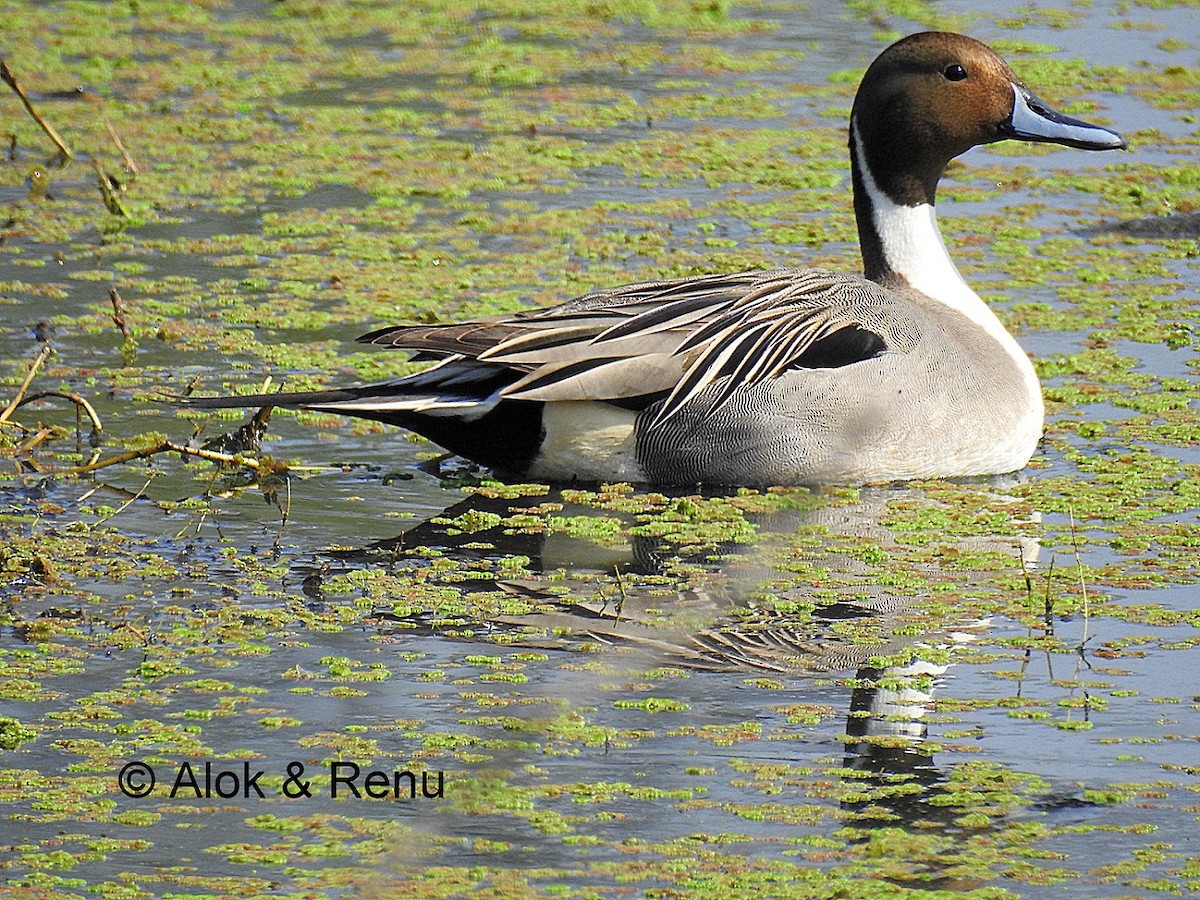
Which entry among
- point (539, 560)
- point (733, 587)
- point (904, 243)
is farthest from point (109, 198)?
point (733, 587)

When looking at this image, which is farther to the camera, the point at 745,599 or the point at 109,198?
the point at 109,198

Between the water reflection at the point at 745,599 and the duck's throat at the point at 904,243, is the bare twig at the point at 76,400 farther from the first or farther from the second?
the duck's throat at the point at 904,243

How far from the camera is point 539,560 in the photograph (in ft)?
19.9

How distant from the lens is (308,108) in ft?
39.0

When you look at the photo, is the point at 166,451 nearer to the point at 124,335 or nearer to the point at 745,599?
the point at 124,335

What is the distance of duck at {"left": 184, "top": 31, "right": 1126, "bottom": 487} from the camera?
6.64 meters

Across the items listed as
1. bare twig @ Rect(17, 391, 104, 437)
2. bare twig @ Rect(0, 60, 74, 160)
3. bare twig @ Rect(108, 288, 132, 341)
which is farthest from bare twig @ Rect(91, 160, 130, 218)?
bare twig @ Rect(17, 391, 104, 437)

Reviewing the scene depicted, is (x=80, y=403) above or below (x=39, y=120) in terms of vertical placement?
below

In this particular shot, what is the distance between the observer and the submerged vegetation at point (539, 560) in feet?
14.1

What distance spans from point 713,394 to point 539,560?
3.21 feet

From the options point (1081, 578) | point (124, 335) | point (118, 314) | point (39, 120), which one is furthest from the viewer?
point (39, 120)

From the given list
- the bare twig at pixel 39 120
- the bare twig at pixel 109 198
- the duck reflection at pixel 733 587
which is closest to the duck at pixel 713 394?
the duck reflection at pixel 733 587

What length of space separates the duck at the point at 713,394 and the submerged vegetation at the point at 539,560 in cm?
15

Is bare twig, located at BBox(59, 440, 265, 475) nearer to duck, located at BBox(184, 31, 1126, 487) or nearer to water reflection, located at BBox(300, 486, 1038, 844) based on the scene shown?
duck, located at BBox(184, 31, 1126, 487)
